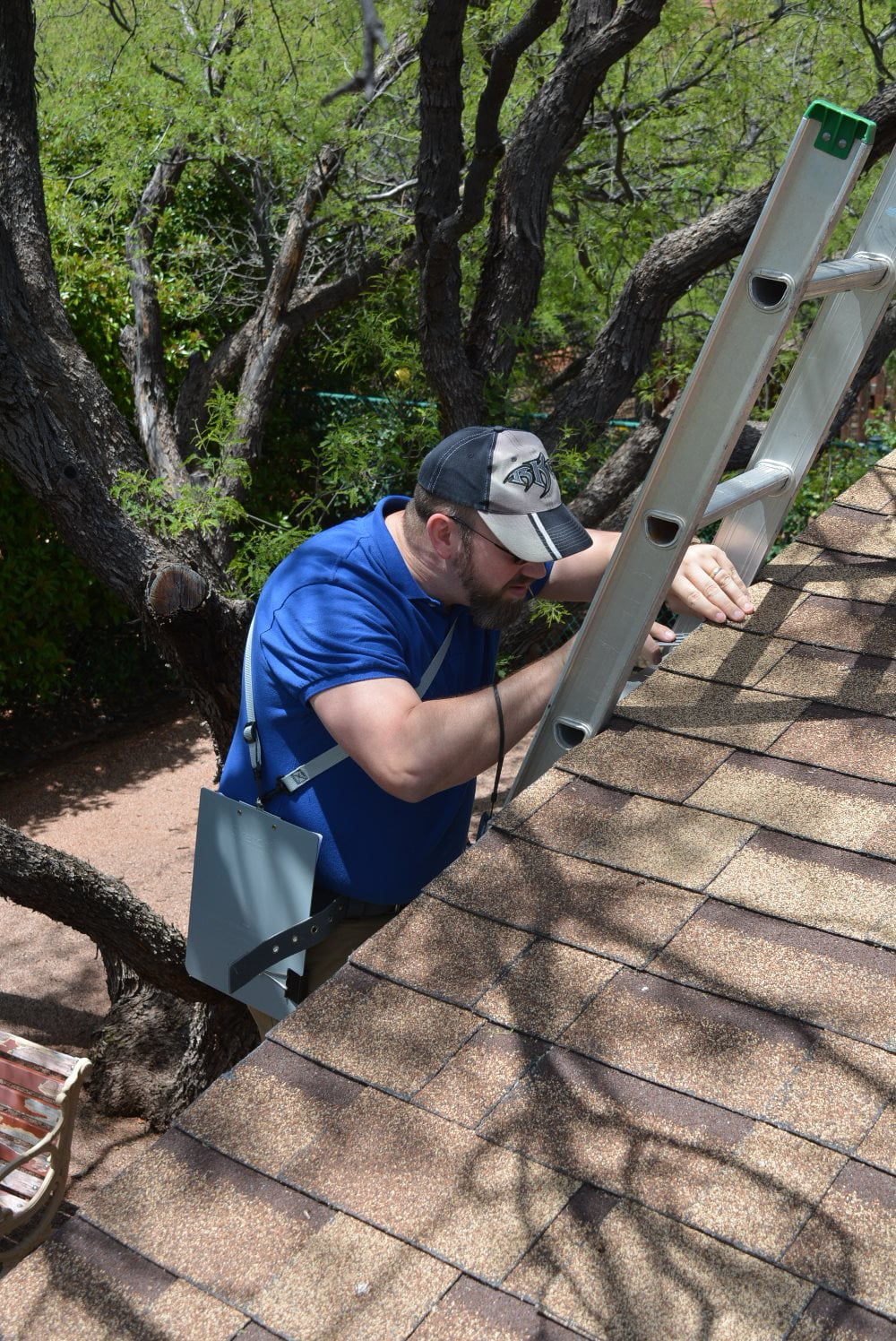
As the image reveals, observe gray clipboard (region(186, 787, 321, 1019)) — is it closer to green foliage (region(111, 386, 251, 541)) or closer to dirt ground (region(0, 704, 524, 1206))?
green foliage (region(111, 386, 251, 541))

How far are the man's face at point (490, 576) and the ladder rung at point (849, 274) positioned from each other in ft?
2.37

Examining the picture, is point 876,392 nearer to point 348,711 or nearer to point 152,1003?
point 152,1003

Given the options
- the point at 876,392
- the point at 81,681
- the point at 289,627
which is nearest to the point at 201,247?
the point at 81,681

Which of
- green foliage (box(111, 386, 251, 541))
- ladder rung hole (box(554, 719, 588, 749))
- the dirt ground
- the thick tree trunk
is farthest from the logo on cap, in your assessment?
the dirt ground

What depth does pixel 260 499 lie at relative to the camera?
919cm

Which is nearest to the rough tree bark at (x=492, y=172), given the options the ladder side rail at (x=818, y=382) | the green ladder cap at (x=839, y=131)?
the ladder side rail at (x=818, y=382)

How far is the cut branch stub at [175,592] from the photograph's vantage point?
3.80 m

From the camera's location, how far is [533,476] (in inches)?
91.0

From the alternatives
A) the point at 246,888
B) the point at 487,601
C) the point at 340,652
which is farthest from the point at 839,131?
the point at 246,888

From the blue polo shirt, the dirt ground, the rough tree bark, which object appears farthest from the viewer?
the dirt ground

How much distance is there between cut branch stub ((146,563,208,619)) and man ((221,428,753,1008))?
4.48 feet

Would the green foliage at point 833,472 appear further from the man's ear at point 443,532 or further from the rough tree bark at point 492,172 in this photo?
the man's ear at point 443,532

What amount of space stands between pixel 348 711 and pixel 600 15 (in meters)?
4.22

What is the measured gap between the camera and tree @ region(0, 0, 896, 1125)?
3.96 meters
